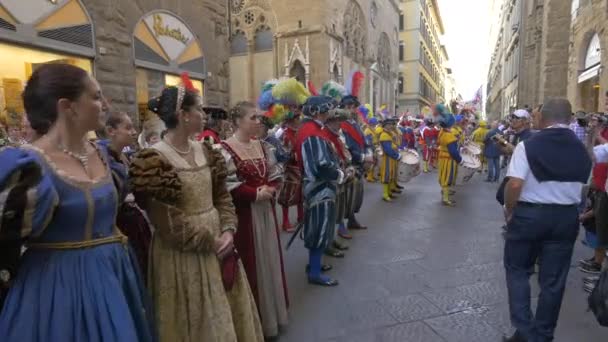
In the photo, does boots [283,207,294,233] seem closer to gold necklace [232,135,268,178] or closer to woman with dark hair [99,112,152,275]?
gold necklace [232,135,268,178]

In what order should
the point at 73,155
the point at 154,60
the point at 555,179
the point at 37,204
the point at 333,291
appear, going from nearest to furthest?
the point at 37,204 → the point at 73,155 → the point at 555,179 → the point at 333,291 → the point at 154,60

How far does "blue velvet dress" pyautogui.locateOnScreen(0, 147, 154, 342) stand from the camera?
135 centimetres

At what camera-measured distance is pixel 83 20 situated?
6.34m

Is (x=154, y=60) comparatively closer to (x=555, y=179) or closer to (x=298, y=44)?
(x=555, y=179)

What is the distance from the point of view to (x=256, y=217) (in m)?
2.99

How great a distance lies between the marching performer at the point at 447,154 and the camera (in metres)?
8.27

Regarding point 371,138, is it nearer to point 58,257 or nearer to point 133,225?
point 133,225

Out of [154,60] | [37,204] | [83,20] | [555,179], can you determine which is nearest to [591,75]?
[555,179]

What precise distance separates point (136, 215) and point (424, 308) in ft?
9.27

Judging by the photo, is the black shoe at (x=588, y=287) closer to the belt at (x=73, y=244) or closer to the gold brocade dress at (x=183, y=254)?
the gold brocade dress at (x=183, y=254)

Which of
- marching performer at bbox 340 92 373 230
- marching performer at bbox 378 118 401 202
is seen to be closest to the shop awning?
marching performer at bbox 378 118 401 202

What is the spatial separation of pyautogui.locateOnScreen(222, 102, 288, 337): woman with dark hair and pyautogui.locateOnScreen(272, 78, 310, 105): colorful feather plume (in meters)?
2.94

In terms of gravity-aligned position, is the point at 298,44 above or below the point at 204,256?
above

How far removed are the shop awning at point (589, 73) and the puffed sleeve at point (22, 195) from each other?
1329 centimetres
